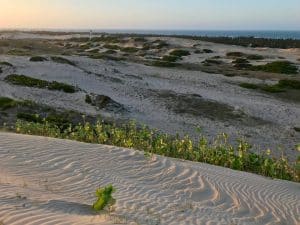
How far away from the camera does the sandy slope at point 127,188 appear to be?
662 centimetres

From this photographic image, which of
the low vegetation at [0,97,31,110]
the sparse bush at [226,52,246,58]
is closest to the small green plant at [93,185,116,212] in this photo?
the low vegetation at [0,97,31,110]

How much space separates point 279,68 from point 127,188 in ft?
108

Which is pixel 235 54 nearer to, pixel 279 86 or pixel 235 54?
pixel 235 54

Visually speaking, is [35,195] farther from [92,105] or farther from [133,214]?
[92,105]

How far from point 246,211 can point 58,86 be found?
15956mm

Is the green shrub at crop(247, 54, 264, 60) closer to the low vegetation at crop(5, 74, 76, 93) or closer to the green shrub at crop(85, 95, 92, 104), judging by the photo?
the low vegetation at crop(5, 74, 76, 93)

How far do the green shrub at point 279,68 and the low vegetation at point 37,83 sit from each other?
2011cm

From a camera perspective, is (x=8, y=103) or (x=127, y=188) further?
(x=8, y=103)

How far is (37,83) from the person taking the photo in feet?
76.8

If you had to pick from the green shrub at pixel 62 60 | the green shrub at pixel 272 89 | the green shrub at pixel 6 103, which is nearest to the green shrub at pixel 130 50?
the green shrub at pixel 62 60

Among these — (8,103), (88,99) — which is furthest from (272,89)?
(8,103)

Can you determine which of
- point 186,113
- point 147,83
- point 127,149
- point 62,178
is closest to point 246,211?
point 62,178

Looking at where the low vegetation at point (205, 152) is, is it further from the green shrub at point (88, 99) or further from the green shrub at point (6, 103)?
the green shrub at point (88, 99)

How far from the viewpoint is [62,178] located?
8672mm
